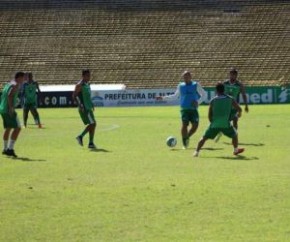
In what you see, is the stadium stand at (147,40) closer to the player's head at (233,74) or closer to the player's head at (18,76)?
the player's head at (233,74)

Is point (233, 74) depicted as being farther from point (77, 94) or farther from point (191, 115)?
point (77, 94)

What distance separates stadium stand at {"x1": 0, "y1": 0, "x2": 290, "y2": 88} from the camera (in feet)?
195

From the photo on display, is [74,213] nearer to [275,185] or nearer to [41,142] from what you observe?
[275,185]

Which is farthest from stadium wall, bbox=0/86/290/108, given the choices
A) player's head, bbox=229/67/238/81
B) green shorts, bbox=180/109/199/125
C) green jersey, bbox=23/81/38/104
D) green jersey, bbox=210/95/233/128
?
green jersey, bbox=210/95/233/128

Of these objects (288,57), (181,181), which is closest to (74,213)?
(181,181)

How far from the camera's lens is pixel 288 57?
59.8m

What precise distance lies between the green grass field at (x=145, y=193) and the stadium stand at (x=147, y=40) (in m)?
39.0

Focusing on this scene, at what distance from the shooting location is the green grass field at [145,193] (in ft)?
28.2

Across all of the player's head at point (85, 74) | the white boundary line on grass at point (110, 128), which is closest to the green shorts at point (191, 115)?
the player's head at point (85, 74)

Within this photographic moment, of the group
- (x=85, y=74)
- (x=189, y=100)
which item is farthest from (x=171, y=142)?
(x=85, y=74)

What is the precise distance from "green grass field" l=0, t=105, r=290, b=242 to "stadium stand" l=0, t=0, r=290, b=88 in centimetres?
3902

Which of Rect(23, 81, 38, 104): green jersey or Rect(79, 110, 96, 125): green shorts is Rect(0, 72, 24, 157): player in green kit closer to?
Rect(79, 110, 96, 125): green shorts

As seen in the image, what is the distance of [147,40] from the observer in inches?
2440

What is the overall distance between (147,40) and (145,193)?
168ft
